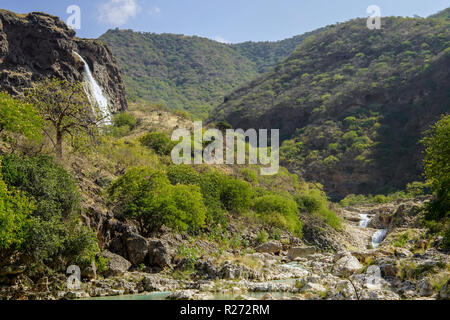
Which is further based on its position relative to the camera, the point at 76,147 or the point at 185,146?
the point at 185,146

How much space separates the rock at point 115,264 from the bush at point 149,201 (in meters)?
4.76

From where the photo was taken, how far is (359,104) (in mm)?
109812

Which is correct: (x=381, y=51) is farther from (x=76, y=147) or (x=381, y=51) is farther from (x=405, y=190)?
(x=76, y=147)

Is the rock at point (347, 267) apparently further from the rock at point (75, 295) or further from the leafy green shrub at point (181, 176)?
the leafy green shrub at point (181, 176)

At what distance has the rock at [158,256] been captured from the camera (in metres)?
25.2

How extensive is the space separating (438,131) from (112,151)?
29557 mm

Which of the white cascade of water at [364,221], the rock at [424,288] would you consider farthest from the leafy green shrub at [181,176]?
the white cascade of water at [364,221]

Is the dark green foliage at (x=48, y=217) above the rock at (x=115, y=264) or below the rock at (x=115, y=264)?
above

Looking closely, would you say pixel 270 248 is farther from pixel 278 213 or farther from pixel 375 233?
pixel 375 233

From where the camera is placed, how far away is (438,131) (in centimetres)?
2361

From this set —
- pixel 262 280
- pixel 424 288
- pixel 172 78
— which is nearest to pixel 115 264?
pixel 262 280

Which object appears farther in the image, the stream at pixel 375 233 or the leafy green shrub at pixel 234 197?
the stream at pixel 375 233

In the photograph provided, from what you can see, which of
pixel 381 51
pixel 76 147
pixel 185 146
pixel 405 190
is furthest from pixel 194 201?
pixel 381 51

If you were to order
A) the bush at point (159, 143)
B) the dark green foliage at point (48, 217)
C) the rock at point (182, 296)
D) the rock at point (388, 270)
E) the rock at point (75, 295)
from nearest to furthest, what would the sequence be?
the rock at point (182, 296) → the rock at point (75, 295) → the dark green foliage at point (48, 217) → the rock at point (388, 270) → the bush at point (159, 143)
